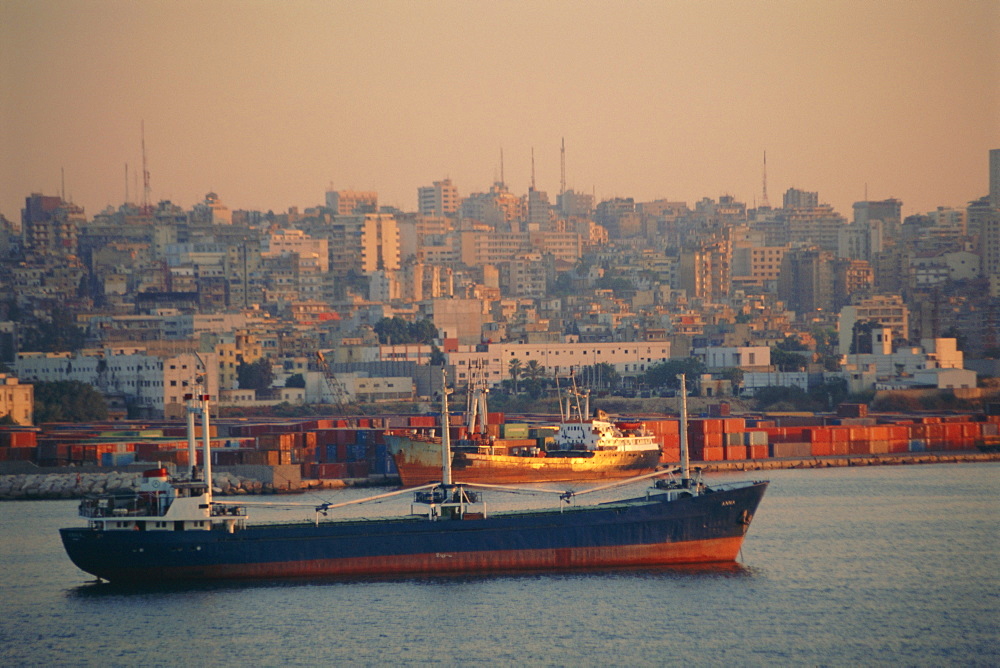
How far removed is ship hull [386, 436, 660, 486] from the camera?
49500 mm

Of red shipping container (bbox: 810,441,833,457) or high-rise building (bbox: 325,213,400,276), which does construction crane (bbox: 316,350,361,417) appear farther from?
high-rise building (bbox: 325,213,400,276)

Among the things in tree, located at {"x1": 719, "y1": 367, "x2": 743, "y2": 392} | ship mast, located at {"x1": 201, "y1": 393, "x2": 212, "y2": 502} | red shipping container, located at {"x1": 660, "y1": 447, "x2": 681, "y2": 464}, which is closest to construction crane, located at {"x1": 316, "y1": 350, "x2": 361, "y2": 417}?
tree, located at {"x1": 719, "y1": 367, "x2": 743, "y2": 392}

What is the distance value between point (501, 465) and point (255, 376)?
41.4 m

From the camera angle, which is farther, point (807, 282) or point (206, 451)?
point (807, 282)

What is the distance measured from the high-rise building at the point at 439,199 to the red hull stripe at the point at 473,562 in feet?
527

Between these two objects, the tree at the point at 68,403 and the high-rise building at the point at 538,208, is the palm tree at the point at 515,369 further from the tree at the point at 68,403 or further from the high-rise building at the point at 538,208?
the high-rise building at the point at 538,208

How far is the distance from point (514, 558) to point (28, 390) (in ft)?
141

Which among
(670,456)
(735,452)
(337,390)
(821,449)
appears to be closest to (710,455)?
(670,456)

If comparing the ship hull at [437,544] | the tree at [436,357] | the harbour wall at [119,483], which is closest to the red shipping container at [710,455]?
the harbour wall at [119,483]

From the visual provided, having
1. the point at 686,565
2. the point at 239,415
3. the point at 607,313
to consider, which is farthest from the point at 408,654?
the point at 607,313

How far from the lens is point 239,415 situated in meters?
79.6

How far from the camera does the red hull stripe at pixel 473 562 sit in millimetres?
31438

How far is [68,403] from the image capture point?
74.1 metres

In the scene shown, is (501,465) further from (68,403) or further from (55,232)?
(55,232)
